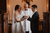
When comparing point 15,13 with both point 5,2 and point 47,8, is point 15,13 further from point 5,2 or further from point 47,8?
point 47,8

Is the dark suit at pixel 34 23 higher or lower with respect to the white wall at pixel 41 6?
lower

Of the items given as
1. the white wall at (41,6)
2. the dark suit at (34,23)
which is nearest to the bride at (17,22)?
the dark suit at (34,23)

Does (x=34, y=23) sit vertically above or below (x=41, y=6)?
below

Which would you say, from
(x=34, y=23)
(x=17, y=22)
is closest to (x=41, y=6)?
(x=34, y=23)

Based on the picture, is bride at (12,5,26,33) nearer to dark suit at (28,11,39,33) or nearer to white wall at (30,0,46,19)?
dark suit at (28,11,39,33)

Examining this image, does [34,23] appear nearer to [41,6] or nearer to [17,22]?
[17,22]

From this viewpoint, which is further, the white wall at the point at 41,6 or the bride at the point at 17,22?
the white wall at the point at 41,6

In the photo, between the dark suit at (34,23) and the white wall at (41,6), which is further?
the white wall at (41,6)

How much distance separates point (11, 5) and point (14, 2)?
220 millimetres

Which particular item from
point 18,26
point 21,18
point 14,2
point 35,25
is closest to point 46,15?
point 35,25

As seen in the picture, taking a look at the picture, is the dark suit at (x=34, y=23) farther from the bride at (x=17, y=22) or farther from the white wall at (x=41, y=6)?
the white wall at (x=41, y=6)

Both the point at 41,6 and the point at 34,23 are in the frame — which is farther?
the point at 41,6

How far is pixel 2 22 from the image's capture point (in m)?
2.38

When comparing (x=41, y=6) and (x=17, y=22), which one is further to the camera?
(x=41, y=6)
